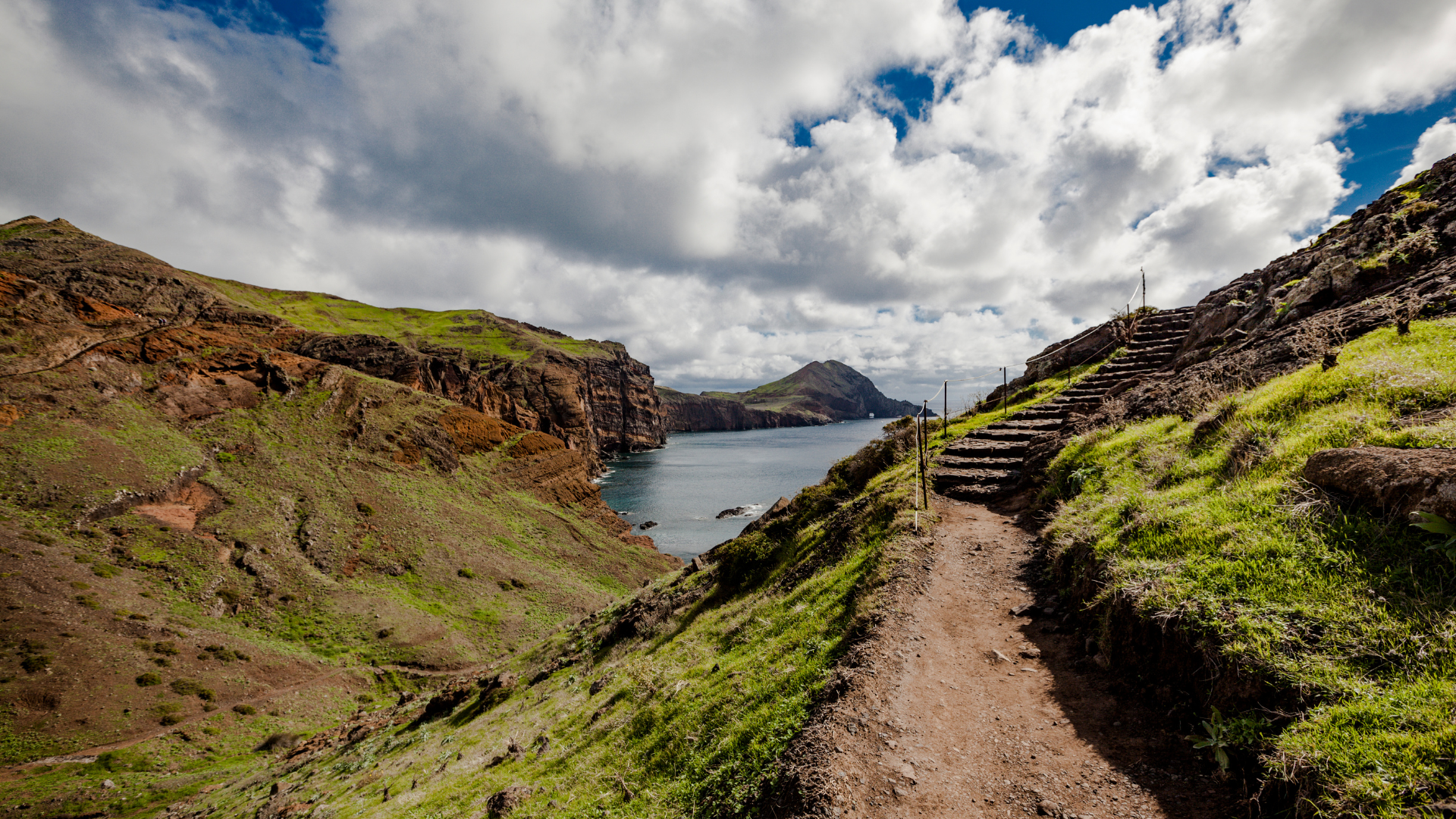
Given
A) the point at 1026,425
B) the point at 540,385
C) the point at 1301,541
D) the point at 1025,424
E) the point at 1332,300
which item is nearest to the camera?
the point at 1301,541

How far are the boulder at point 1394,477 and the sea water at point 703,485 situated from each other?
1908 inches

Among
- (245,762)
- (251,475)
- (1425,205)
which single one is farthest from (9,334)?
(1425,205)

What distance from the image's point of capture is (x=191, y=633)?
30562mm

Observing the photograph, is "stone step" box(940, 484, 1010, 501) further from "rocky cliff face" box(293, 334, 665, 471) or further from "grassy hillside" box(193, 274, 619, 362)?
"grassy hillside" box(193, 274, 619, 362)

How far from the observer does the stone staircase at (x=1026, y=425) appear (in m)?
15.3

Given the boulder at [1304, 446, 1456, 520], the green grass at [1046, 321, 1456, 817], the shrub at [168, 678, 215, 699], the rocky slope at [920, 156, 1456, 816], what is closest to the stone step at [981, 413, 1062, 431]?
the rocky slope at [920, 156, 1456, 816]

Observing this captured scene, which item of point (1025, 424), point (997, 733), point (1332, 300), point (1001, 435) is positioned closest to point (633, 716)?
point (997, 733)

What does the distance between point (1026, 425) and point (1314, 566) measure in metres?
14.1

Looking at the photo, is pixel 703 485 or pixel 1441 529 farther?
pixel 703 485

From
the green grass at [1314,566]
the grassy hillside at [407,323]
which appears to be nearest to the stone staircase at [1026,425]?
the green grass at [1314,566]

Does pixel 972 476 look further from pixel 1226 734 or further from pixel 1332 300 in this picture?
pixel 1226 734

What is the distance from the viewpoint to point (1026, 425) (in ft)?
Result: 61.6

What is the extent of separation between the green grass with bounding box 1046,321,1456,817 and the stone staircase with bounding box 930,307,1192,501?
14.5 ft

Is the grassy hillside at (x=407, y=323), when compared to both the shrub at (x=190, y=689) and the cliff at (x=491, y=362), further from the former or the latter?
the shrub at (x=190, y=689)
